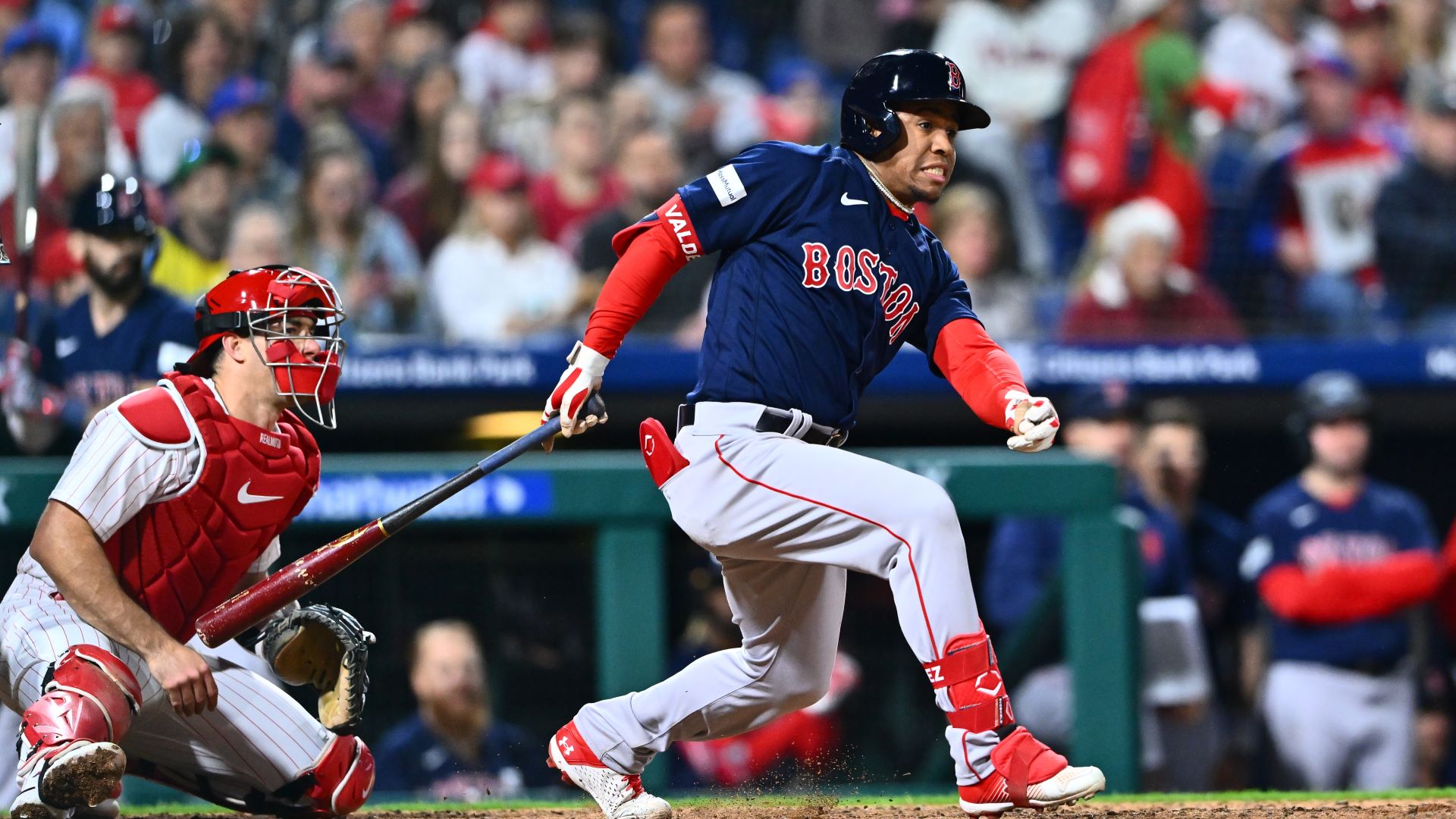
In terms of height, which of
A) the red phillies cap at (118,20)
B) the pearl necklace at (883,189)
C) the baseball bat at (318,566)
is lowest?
the baseball bat at (318,566)

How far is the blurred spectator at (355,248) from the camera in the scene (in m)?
7.20

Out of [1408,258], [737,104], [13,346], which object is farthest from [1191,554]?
[13,346]

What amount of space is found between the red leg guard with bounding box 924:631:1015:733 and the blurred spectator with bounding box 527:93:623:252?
4.51m

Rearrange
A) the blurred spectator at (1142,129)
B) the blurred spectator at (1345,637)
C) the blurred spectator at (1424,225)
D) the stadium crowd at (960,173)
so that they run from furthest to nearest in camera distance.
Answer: the blurred spectator at (1142,129) → the blurred spectator at (1424,225) → the stadium crowd at (960,173) → the blurred spectator at (1345,637)

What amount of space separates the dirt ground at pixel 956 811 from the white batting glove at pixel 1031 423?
0.84m

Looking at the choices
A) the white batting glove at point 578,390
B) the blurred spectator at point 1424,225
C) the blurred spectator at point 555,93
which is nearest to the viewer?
the white batting glove at point 578,390

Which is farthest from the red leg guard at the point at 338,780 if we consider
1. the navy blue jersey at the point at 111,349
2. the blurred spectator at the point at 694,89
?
the blurred spectator at the point at 694,89

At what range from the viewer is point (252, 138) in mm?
7559

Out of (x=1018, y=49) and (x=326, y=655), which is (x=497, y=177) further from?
(x=326, y=655)

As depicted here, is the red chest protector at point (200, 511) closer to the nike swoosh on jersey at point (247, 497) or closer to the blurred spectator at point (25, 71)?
the nike swoosh on jersey at point (247, 497)

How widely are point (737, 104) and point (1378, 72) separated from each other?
2.94 m

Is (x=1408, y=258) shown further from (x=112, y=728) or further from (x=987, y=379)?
(x=112, y=728)

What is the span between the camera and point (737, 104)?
831cm

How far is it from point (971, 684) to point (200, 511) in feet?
4.98
